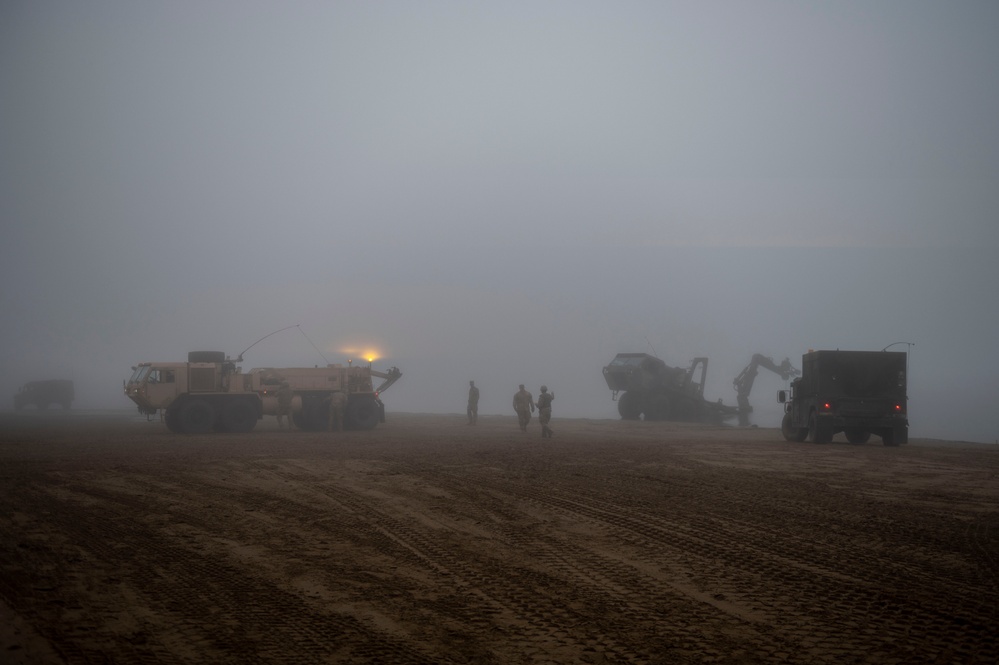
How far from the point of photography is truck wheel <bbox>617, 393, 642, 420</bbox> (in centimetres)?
→ 3553

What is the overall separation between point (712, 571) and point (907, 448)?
1573 cm

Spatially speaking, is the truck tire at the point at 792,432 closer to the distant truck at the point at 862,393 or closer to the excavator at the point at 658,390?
the distant truck at the point at 862,393

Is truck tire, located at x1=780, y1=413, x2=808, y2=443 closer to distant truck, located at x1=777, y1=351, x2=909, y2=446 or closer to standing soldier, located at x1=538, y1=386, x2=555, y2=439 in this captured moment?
distant truck, located at x1=777, y1=351, x2=909, y2=446

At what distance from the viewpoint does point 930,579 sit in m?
6.68

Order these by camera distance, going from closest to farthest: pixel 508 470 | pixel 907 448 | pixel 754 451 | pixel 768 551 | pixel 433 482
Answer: pixel 768 551
pixel 433 482
pixel 508 470
pixel 754 451
pixel 907 448

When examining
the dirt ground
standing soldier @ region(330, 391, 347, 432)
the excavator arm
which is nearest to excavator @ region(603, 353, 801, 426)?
the excavator arm

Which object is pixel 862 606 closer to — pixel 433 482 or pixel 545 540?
pixel 545 540

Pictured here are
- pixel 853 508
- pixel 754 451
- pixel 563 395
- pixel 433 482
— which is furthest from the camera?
pixel 563 395

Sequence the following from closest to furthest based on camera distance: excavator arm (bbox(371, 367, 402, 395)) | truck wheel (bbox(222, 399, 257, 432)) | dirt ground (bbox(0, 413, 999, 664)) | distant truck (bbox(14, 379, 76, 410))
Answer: dirt ground (bbox(0, 413, 999, 664)), truck wheel (bbox(222, 399, 257, 432)), excavator arm (bbox(371, 367, 402, 395)), distant truck (bbox(14, 379, 76, 410))

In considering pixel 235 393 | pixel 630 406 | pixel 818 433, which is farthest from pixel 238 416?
pixel 818 433

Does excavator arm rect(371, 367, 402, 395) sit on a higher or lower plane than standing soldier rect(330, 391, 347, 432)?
higher

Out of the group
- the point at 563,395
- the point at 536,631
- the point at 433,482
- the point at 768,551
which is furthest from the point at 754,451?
the point at 563,395

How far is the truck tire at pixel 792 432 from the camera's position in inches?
860

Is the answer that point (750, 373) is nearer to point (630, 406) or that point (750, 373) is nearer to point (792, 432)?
point (630, 406)
